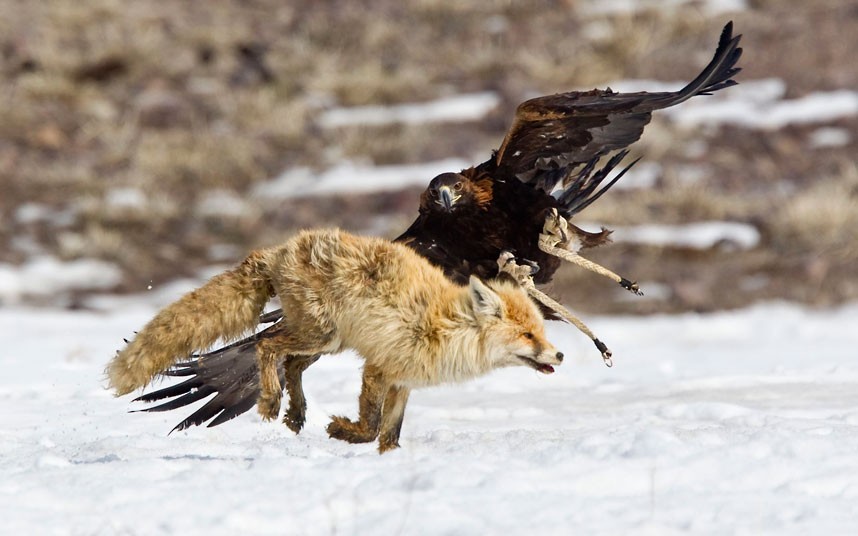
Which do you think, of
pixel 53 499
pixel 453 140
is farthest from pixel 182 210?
pixel 53 499

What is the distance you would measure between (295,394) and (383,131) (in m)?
9.83

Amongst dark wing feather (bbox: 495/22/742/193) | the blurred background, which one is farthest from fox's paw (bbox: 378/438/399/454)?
the blurred background

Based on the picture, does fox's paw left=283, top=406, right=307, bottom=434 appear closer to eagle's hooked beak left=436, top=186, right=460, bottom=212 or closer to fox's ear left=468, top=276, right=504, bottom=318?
fox's ear left=468, top=276, right=504, bottom=318

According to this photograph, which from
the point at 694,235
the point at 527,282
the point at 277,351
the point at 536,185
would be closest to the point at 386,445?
the point at 277,351

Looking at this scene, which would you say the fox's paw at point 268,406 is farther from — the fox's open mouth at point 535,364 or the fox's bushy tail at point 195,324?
the fox's open mouth at point 535,364

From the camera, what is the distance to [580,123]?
621cm

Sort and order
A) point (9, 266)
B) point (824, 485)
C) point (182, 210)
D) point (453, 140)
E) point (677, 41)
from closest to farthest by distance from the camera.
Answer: point (824, 485)
point (9, 266)
point (182, 210)
point (453, 140)
point (677, 41)

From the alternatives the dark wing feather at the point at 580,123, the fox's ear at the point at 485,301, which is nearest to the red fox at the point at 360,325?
the fox's ear at the point at 485,301

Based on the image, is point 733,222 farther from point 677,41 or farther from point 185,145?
point 185,145

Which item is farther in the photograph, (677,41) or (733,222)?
(677,41)

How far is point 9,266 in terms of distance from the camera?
1153cm

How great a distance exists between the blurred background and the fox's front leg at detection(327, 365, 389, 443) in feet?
19.7

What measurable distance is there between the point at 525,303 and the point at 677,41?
1251 cm

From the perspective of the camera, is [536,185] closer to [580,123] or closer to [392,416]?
[580,123]
